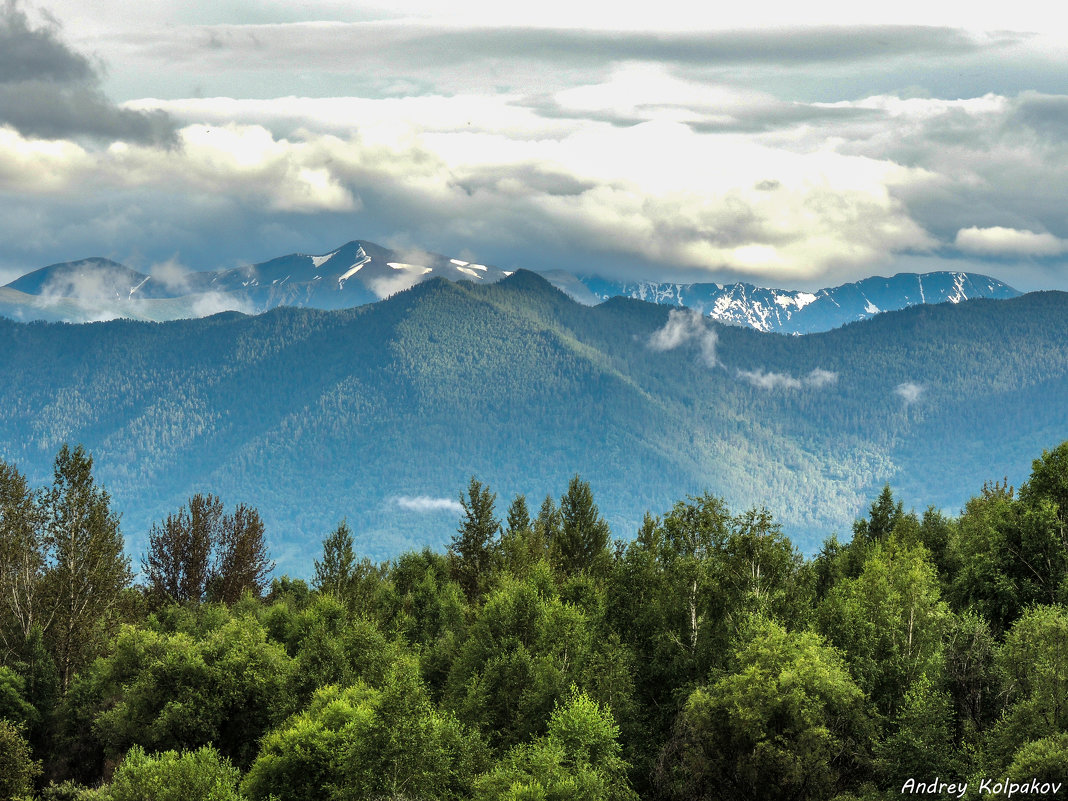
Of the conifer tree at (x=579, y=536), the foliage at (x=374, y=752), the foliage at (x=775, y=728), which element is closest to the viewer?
the foliage at (x=775, y=728)

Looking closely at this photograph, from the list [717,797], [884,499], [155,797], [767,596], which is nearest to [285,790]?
[155,797]

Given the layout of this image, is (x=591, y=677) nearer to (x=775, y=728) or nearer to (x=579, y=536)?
(x=775, y=728)

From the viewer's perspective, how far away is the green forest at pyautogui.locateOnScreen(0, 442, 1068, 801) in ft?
A: 194

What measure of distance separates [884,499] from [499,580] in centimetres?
6834

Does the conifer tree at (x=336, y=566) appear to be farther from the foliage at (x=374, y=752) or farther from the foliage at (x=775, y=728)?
the foliage at (x=775, y=728)

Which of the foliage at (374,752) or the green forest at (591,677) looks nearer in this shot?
the green forest at (591,677)

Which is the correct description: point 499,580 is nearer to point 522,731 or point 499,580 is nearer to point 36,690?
point 522,731

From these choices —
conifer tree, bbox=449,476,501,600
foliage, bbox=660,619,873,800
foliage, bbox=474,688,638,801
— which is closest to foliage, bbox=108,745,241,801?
foliage, bbox=474,688,638,801

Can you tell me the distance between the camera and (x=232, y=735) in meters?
83.4

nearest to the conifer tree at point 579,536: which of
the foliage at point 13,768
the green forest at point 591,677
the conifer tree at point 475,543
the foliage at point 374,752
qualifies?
the conifer tree at point 475,543

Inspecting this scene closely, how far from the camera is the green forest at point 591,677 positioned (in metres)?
59.1

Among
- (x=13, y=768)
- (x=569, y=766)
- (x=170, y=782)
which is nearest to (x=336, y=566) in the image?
(x=13, y=768)

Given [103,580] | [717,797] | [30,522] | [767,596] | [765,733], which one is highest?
[30,522]

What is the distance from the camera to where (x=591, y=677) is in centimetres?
7481
